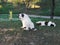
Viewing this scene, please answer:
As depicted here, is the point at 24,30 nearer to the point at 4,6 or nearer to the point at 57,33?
the point at 57,33

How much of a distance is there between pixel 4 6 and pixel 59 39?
19.8 metres

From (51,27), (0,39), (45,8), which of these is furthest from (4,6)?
(0,39)

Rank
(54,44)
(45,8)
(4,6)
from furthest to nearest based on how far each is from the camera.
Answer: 1. (4,6)
2. (45,8)
3. (54,44)

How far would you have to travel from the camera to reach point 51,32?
9.89 meters

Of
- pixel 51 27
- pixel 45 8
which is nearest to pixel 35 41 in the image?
pixel 51 27

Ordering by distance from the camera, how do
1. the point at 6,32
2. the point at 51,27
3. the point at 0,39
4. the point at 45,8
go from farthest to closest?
the point at 45,8
the point at 51,27
the point at 6,32
the point at 0,39

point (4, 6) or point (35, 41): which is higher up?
point (35, 41)

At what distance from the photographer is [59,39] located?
8766mm

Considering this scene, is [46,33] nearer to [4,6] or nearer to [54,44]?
[54,44]

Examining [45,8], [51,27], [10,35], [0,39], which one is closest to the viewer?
[0,39]

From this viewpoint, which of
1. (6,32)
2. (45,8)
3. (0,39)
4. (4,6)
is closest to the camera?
(0,39)

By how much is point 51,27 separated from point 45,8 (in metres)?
15.1

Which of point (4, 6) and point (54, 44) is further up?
point (54, 44)

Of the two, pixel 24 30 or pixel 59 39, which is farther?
pixel 24 30
